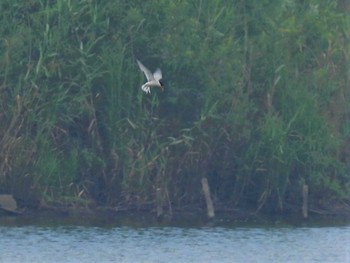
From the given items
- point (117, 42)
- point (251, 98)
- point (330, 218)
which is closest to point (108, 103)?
point (117, 42)

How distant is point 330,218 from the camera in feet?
73.9

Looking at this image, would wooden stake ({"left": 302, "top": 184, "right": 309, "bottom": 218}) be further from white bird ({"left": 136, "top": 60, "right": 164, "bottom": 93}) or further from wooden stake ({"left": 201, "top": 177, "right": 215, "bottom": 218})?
white bird ({"left": 136, "top": 60, "right": 164, "bottom": 93})

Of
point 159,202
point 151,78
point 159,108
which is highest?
point 151,78

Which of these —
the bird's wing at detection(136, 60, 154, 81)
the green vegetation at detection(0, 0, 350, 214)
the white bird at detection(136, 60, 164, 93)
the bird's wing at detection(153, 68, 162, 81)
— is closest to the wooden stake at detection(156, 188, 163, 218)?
the green vegetation at detection(0, 0, 350, 214)

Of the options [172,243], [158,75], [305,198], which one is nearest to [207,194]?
[305,198]

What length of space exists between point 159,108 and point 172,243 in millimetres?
3194

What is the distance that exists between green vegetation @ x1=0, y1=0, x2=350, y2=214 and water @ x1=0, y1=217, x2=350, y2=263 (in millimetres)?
1081

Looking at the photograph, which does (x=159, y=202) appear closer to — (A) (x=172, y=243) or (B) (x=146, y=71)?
(A) (x=172, y=243)

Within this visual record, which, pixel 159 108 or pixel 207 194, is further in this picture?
pixel 159 108

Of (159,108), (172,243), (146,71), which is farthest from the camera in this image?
(159,108)

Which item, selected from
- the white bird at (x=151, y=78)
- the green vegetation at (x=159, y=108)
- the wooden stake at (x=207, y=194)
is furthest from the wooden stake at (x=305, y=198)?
the white bird at (x=151, y=78)

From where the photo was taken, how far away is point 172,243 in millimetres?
19953

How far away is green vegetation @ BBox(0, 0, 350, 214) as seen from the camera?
21891 mm

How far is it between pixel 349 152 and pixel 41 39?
5473 mm
